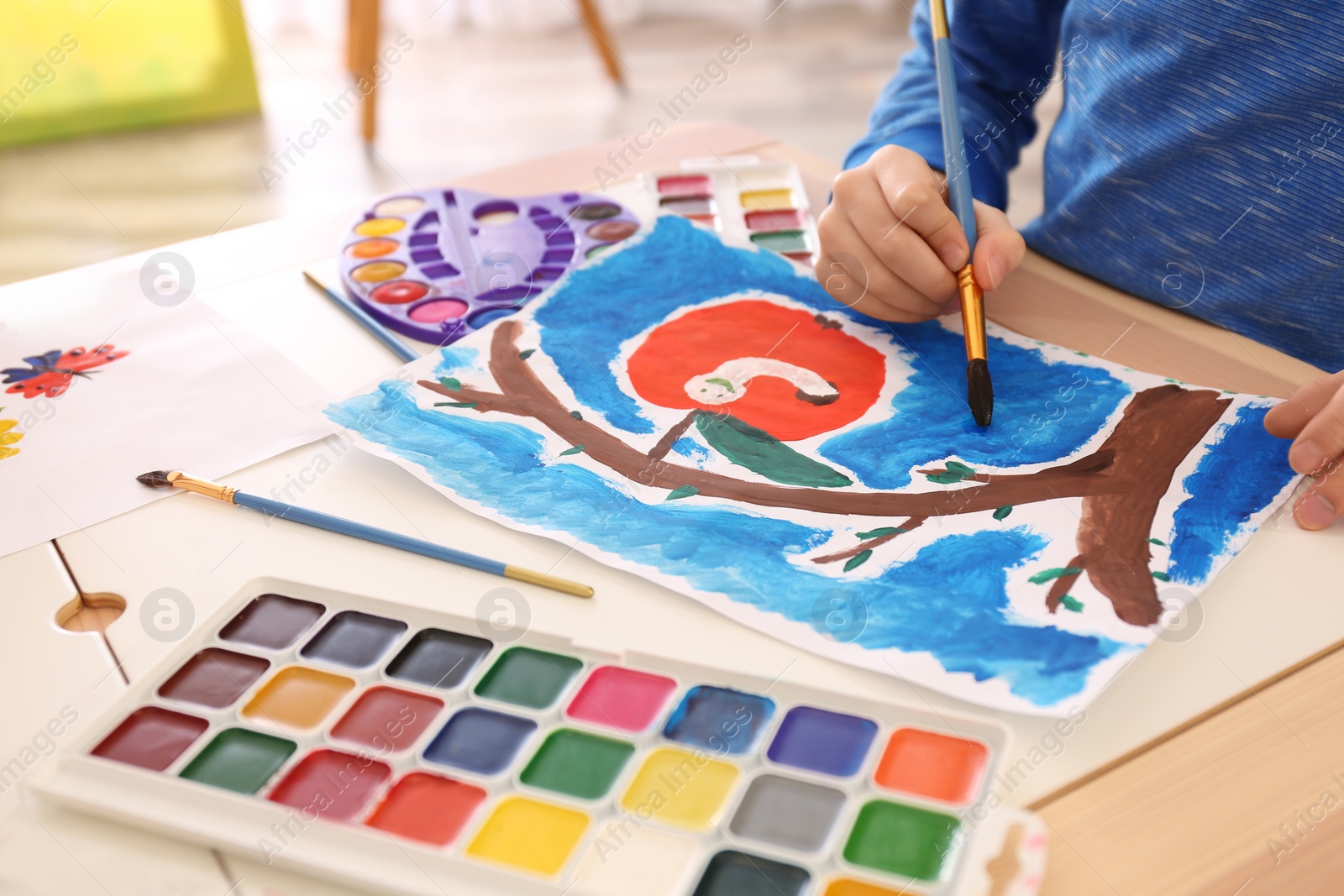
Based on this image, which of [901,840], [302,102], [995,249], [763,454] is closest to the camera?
[901,840]

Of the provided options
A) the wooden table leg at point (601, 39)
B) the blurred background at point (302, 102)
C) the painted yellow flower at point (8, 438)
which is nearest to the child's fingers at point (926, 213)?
the painted yellow flower at point (8, 438)

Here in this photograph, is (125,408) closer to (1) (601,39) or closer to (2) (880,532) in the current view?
(2) (880,532)

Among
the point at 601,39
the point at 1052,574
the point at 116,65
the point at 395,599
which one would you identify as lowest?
the point at 601,39

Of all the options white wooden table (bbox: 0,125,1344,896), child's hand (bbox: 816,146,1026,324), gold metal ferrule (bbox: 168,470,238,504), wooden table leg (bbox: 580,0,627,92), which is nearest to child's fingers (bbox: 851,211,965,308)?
child's hand (bbox: 816,146,1026,324)

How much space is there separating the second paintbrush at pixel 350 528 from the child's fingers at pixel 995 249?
0.38 meters

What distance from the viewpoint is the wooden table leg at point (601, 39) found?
2.96 m

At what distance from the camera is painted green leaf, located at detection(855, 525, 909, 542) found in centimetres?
58

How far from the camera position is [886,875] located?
403mm

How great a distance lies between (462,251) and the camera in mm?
880

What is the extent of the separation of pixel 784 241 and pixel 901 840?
60 cm

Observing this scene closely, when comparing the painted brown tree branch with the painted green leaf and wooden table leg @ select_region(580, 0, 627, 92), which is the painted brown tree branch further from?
wooden table leg @ select_region(580, 0, 627, 92)

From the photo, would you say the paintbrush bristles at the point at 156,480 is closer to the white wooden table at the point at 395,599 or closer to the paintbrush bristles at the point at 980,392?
the white wooden table at the point at 395,599

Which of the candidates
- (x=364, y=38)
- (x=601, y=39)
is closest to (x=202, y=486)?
(x=364, y=38)

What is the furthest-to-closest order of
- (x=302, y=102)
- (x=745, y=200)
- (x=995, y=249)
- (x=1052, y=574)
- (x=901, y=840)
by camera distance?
(x=302, y=102)
(x=745, y=200)
(x=995, y=249)
(x=1052, y=574)
(x=901, y=840)
